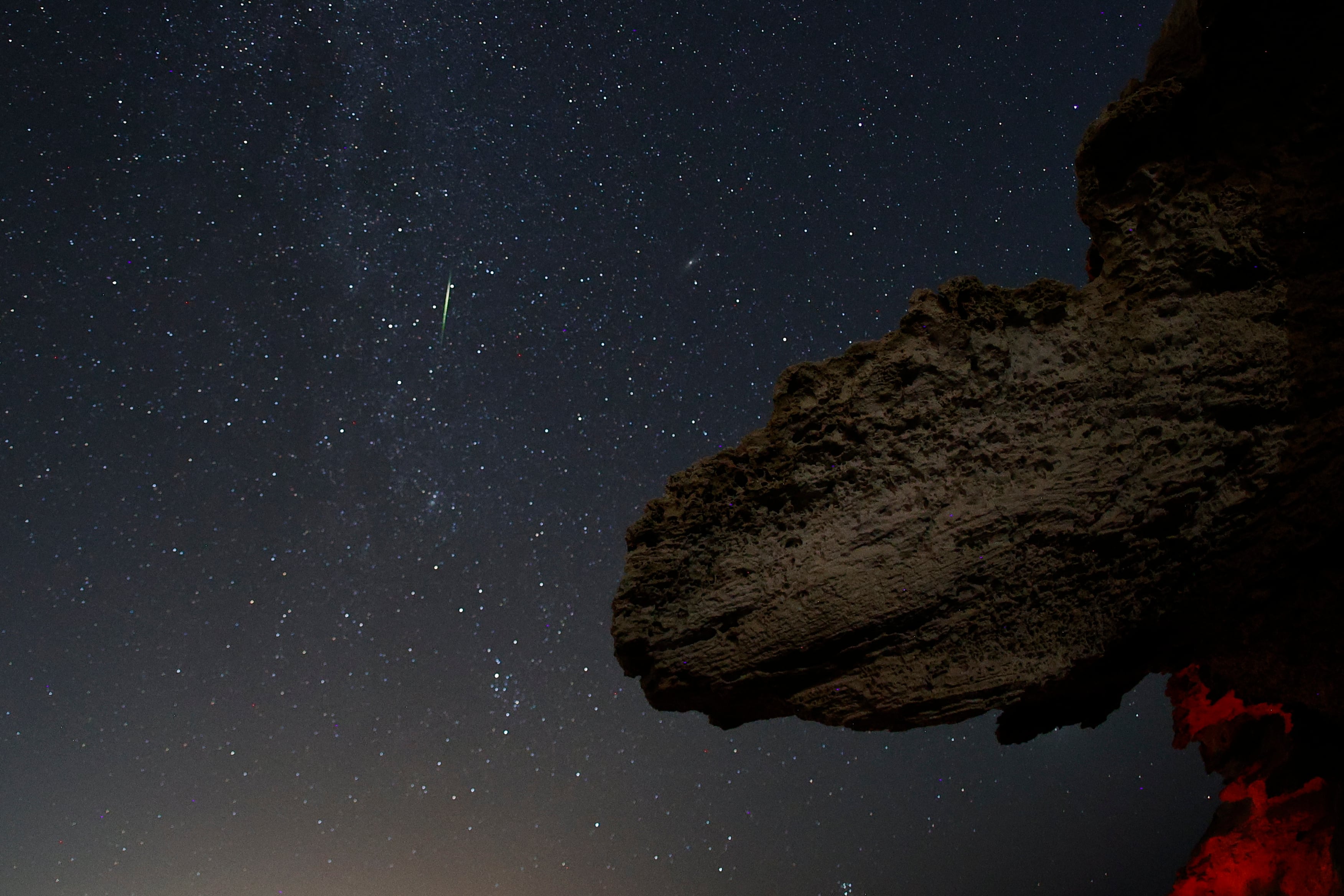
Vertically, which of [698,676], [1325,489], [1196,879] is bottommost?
[1196,879]

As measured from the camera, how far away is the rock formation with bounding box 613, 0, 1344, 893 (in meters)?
3.49

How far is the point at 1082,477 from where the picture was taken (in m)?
3.51

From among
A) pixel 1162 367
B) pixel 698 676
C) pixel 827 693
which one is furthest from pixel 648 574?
pixel 1162 367

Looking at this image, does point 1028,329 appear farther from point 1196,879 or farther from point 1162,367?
point 1196,879

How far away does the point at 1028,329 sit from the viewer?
3.79m

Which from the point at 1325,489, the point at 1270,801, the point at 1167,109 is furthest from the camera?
the point at 1270,801

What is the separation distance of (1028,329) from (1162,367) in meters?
0.64

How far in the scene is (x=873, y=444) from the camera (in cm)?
366

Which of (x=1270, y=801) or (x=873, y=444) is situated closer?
(x=873, y=444)

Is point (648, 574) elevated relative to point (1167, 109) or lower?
lower

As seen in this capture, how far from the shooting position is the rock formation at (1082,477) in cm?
349

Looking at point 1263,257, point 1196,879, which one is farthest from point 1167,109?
point 1196,879

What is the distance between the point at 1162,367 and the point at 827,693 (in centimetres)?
229

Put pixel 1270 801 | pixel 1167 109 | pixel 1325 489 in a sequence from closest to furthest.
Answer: pixel 1325 489
pixel 1167 109
pixel 1270 801
